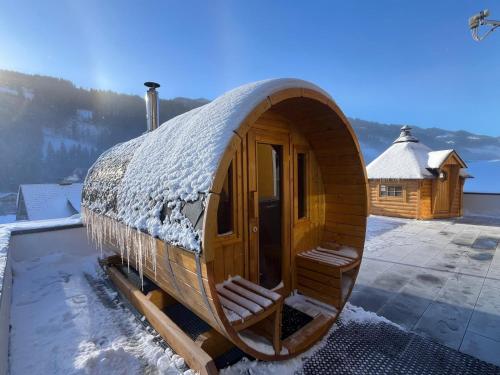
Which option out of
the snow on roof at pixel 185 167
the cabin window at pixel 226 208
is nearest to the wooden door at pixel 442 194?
the snow on roof at pixel 185 167

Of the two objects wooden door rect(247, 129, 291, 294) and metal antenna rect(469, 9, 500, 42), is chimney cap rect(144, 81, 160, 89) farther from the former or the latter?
metal antenna rect(469, 9, 500, 42)

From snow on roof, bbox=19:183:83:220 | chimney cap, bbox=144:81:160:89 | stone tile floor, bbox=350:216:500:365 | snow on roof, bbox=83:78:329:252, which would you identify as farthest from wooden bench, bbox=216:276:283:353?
snow on roof, bbox=19:183:83:220

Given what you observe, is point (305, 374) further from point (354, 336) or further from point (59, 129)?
point (59, 129)

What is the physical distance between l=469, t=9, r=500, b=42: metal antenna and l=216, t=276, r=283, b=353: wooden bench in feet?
35.9

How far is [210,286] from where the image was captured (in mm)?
1779

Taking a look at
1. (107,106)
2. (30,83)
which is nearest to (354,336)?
(107,106)

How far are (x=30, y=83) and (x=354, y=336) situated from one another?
218 feet

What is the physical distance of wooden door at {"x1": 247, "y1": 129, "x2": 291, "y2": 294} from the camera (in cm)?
320

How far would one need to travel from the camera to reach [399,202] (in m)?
11.5

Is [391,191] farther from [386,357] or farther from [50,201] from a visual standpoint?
[50,201]

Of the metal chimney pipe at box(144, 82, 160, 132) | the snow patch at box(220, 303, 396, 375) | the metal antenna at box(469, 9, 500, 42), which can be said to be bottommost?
the snow patch at box(220, 303, 396, 375)

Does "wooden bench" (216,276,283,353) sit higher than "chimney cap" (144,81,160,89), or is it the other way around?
"chimney cap" (144,81,160,89)

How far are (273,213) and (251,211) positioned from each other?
1.94 ft

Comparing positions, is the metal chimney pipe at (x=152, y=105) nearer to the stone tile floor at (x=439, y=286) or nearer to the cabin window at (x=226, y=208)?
the cabin window at (x=226, y=208)
